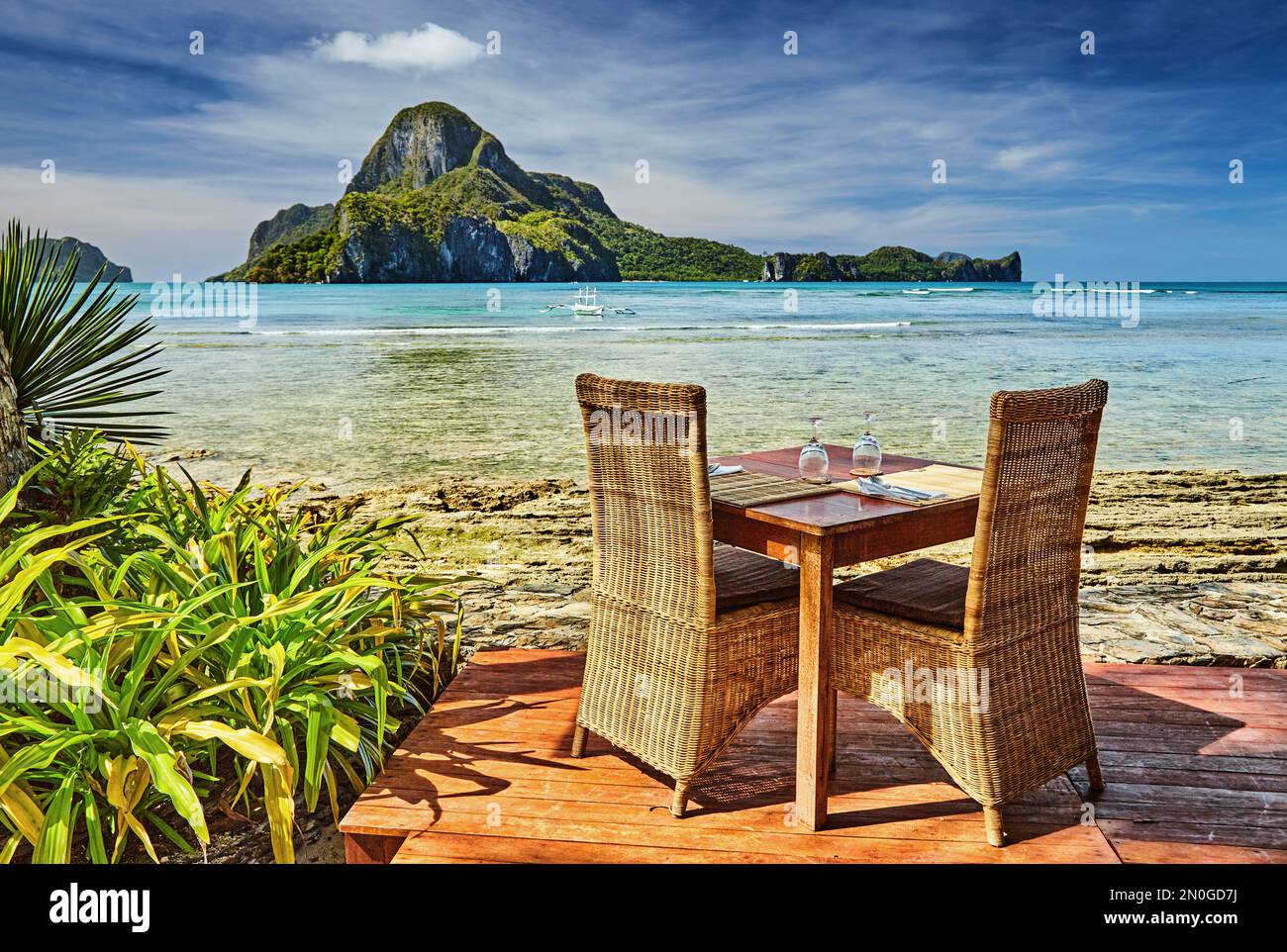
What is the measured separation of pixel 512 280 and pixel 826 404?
52.6 metres

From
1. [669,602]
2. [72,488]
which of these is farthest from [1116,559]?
[72,488]

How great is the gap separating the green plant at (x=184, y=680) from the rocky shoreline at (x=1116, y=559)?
1183 millimetres

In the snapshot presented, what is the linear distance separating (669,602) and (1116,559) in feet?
13.8

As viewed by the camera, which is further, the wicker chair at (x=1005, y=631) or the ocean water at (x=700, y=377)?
the ocean water at (x=700, y=377)

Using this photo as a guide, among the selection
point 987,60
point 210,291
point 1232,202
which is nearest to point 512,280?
point 210,291

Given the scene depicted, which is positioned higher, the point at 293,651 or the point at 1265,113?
the point at 1265,113

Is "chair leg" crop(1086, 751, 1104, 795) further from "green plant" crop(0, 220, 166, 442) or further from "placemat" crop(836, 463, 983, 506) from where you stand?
"green plant" crop(0, 220, 166, 442)

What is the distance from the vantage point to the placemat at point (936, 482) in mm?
2508

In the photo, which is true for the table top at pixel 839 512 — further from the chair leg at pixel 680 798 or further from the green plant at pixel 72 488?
the green plant at pixel 72 488

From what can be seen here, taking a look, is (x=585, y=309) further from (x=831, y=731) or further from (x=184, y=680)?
(x=831, y=731)

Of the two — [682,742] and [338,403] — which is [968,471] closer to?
[682,742]

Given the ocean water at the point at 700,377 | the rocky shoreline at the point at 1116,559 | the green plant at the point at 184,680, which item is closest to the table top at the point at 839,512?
the green plant at the point at 184,680

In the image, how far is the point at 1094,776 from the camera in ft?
8.35

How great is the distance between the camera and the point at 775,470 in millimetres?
2941
